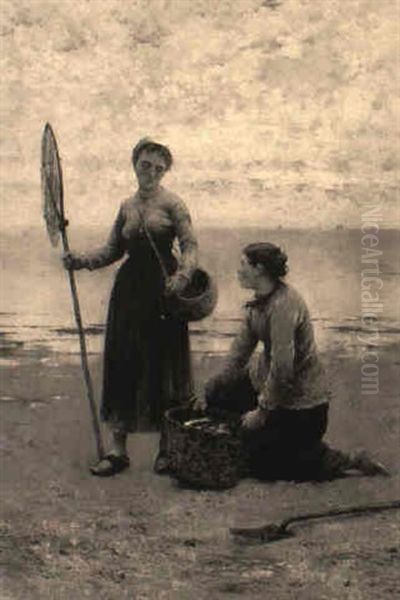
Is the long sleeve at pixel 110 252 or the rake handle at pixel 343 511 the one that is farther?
the long sleeve at pixel 110 252

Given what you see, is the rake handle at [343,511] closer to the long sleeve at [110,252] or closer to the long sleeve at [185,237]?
the long sleeve at [185,237]

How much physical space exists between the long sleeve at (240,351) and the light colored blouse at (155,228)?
1.05 ft

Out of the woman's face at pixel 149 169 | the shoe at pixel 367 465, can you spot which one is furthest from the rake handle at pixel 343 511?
the woman's face at pixel 149 169

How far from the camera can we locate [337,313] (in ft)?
15.2

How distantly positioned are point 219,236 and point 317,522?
118cm

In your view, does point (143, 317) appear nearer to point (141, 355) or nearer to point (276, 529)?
point (141, 355)

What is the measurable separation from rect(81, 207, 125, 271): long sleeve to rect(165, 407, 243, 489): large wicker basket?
68 cm

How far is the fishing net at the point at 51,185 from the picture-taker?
187 inches

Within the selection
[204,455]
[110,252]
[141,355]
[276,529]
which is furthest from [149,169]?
[276,529]

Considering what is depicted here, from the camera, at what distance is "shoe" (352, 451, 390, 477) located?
177 inches

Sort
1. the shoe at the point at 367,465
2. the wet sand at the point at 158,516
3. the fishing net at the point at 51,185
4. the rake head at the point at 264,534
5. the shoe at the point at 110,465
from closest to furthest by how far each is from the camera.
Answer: the wet sand at the point at 158,516 < the rake head at the point at 264,534 < the shoe at the point at 367,465 < the shoe at the point at 110,465 < the fishing net at the point at 51,185

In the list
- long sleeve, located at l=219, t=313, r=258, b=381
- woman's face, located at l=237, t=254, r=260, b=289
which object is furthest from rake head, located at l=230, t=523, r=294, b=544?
woman's face, located at l=237, t=254, r=260, b=289

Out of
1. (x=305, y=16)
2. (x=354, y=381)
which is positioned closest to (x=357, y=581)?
(x=354, y=381)

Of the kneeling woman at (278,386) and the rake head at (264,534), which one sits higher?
the kneeling woman at (278,386)
